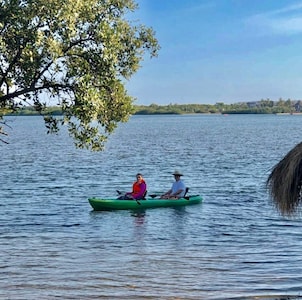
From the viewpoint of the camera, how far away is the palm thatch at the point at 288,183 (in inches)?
349

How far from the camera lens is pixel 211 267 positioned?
15.6m

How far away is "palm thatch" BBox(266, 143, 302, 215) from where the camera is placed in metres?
8.87

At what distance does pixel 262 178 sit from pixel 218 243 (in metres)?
18.8

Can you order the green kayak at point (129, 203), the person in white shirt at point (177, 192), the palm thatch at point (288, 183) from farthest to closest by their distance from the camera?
the person in white shirt at point (177, 192), the green kayak at point (129, 203), the palm thatch at point (288, 183)

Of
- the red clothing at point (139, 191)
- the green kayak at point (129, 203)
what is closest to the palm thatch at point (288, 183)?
the green kayak at point (129, 203)

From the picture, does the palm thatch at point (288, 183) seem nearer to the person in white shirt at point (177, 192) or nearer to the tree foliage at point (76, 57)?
the tree foliage at point (76, 57)

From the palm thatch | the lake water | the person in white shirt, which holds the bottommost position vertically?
the lake water

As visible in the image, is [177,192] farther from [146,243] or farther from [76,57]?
[76,57]

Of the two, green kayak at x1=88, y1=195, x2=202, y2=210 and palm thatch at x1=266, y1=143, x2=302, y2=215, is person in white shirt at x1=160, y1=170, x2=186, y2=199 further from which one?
palm thatch at x1=266, y1=143, x2=302, y2=215

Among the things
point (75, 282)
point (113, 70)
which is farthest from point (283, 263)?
point (113, 70)

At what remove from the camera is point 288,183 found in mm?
8906

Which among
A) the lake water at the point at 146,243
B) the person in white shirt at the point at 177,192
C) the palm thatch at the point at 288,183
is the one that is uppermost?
the palm thatch at the point at 288,183

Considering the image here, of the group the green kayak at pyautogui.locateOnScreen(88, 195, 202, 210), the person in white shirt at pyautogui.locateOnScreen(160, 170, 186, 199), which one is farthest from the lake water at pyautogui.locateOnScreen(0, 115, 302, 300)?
A: the person in white shirt at pyautogui.locateOnScreen(160, 170, 186, 199)

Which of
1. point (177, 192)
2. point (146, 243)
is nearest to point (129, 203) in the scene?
point (177, 192)
